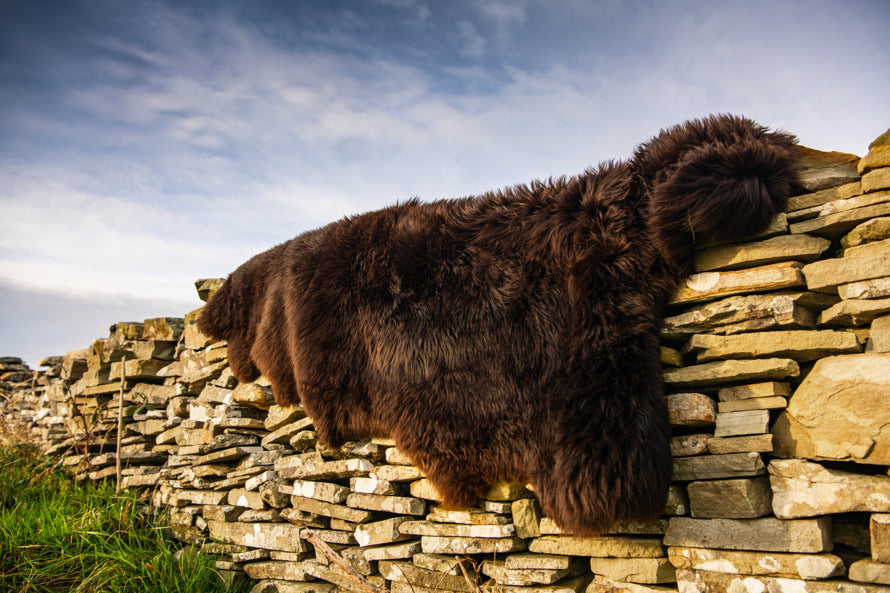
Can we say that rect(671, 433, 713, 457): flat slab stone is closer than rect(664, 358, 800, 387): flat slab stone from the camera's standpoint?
No

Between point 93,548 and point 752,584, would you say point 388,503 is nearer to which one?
point 752,584

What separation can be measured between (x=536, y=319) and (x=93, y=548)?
3.72m

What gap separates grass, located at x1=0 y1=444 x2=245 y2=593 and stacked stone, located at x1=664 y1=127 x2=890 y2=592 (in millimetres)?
3065

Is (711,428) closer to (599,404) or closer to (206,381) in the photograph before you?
(599,404)

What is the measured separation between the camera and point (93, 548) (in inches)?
163

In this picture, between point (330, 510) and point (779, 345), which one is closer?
point (779, 345)

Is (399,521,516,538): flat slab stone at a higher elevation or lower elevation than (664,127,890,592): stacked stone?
lower

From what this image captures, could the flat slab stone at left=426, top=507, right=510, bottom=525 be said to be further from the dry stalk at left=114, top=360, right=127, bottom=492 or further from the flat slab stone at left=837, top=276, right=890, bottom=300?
the dry stalk at left=114, top=360, right=127, bottom=492

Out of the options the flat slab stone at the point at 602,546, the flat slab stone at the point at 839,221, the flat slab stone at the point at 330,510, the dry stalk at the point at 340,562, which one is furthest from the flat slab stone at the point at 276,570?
the flat slab stone at the point at 839,221

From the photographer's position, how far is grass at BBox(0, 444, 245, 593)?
12.3 feet

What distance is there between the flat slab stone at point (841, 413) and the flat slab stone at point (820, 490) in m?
0.06

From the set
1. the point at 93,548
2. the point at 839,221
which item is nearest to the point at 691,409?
the point at 839,221

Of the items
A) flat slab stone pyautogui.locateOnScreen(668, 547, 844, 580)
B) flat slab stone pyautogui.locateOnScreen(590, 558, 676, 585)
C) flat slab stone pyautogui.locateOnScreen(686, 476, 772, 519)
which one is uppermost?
flat slab stone pyautogui.locateOnScreen(686, 476, 772, 519)

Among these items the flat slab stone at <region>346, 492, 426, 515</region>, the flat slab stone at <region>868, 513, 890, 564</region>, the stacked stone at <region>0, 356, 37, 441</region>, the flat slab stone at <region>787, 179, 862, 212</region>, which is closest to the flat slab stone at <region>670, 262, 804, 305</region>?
the flat slab stone at <region>787, 179, 862, 212</region>
